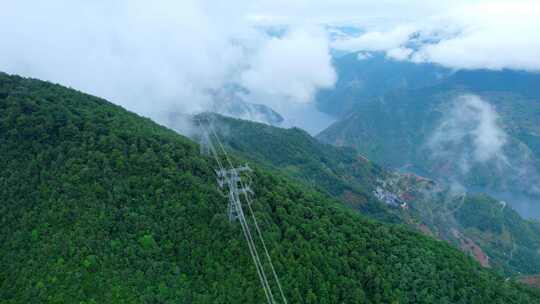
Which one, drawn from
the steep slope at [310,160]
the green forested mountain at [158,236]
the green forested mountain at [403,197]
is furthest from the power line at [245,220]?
the green forested mountain at [403,197]

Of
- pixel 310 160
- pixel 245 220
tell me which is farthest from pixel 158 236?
pixel 310 160

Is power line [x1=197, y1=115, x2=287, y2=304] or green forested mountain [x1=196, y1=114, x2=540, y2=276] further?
green forested mountain [x1=196, y1=114, x2=540, y2=276]

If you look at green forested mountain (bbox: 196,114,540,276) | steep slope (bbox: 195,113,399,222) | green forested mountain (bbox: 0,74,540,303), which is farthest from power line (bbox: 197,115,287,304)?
green forested mountain (bbox: 196,114,540,276)

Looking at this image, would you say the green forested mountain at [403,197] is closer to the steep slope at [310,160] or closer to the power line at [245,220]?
the steep slope at [310,160]

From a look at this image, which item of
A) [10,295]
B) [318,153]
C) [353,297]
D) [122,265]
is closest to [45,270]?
[10,295]

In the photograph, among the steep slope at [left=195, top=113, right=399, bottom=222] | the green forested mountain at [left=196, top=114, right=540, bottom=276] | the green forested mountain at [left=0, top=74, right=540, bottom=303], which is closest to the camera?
the green forested mountain at [left=0, top=74, right=540, bottom=303]

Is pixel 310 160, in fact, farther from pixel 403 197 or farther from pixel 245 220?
pixel 245 220

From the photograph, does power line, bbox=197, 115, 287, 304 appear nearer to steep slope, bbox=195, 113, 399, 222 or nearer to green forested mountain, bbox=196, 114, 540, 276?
steep slope, bbox=195, 113, 399, 222
